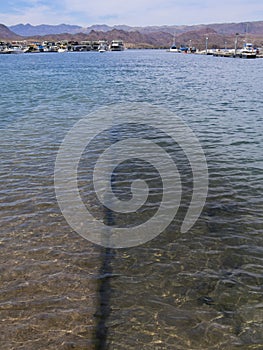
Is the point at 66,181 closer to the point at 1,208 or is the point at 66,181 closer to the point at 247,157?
the point at 1,208

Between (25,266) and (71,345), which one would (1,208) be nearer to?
(25,266)

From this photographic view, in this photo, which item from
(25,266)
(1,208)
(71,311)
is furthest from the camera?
(1,208)

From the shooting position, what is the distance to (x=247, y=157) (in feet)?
49.6

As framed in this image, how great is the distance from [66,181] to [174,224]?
452 centimetres

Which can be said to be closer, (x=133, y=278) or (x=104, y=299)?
(x=104, y=299)

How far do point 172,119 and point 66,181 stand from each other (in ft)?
40.4

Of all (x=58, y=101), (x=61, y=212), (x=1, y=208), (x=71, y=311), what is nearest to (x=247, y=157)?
(x=61, y=212)

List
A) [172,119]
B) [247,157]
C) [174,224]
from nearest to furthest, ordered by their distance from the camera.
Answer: [174,224] < [247,157] < [172,119]

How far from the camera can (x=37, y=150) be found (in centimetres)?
1599

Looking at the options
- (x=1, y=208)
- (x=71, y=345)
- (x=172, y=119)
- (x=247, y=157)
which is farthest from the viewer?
(x=172, y=119)

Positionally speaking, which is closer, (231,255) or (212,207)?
(231,255)

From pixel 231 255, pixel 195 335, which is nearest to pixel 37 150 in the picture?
pixel 231 255

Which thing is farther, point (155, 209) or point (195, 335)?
point (155, 209)

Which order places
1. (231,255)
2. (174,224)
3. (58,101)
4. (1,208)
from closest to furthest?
(231,255)
(174,224)
(1,208)
(58,101)
